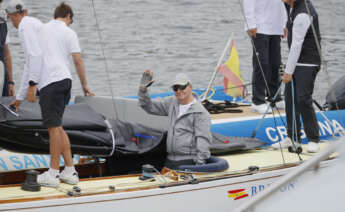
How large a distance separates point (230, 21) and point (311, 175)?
12907mm

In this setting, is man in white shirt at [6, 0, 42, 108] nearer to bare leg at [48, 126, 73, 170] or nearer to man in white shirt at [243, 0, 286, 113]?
bare leg at [48, 126, 73, 170]

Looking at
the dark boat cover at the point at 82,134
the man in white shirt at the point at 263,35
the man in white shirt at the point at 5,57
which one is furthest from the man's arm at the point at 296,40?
the man in white shirt at the point at 5,57

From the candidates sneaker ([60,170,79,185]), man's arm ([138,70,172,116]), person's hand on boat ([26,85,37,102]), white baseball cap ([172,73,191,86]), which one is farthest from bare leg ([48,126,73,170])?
→ white baseball cap ([172,73,191,86])

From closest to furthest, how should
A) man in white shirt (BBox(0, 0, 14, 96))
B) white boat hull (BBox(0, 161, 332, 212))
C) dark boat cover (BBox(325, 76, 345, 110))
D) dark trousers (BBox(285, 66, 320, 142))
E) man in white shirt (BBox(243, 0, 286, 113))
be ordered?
white boat hull (BBox(0, 161, 332, 212)), dark trousers (BBox(285, 66, 320, 142)), man in white shirt (BBox(0, 0, 14, 96)), man in white shirt (BBox(243, 0, 286, 113)), dark boat cover (BBox(325, 76, 345, 110))

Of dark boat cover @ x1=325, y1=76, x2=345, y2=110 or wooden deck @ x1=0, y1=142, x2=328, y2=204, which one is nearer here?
wooden deck @ x1=0, y1=142, x2=328, y2=204

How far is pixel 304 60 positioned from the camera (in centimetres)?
533

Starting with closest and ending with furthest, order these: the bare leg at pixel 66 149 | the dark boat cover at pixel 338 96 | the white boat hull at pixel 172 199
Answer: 1. the white boat hull at pixel 172 199
2. the bare leg at pixel 66 149
3. the dark boat cover at pixel 338 96

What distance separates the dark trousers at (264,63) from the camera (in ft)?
21.7

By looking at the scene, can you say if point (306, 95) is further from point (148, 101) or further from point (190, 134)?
point (148, 101)

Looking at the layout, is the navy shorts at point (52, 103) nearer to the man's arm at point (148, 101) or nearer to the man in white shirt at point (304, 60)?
the man's arm at point (148, 101)

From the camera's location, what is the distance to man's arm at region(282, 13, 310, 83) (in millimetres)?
5199

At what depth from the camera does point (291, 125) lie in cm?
567

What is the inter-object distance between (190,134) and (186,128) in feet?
0.17

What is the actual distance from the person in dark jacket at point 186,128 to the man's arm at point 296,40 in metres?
0.89
